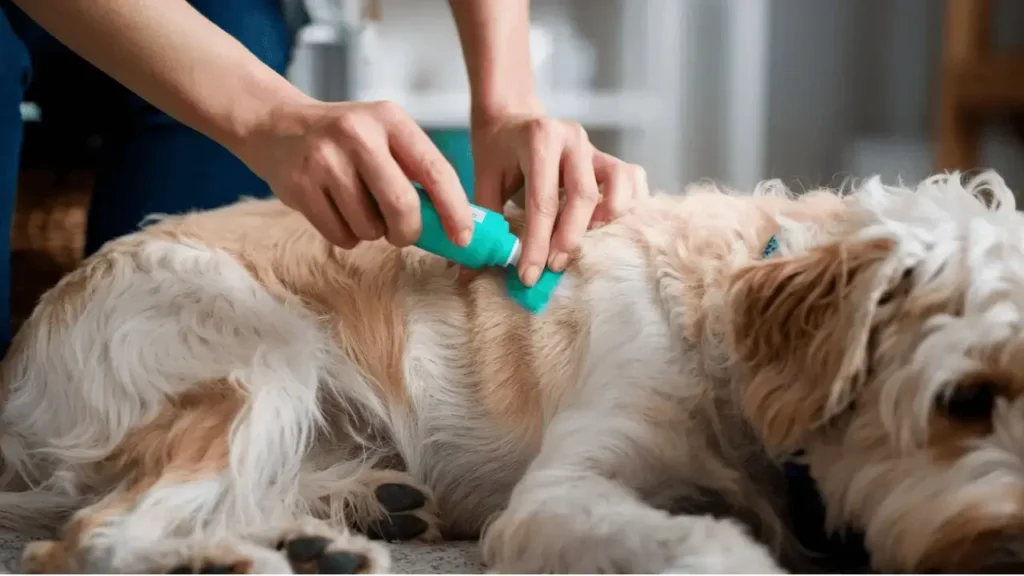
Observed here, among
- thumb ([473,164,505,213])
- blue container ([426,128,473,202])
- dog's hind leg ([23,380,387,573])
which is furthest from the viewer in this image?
blue container ([426,128,473,202])

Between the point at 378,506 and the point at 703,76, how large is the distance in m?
2.68

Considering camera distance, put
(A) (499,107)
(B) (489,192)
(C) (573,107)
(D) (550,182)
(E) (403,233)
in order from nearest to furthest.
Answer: (E) (403,233)
(D) (550,182)
(B) (489,192)
(A) (499,107)
(C) (573,107)

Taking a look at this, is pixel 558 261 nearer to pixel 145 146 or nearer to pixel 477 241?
pixel 477 241

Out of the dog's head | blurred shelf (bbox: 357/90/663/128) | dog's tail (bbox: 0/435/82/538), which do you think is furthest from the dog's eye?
blurred shelf (bbox: 357/90/663/128)

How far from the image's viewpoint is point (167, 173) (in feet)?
6.46

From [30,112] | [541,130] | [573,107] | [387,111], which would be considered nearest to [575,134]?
[541,130]

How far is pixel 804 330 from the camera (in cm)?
110

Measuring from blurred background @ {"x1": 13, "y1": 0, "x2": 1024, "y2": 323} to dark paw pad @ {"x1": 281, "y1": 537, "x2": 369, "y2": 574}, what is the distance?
232cm

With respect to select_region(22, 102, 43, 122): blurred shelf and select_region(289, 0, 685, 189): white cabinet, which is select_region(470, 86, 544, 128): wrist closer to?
select_region(22, 102, 43, 122): blurred shelf

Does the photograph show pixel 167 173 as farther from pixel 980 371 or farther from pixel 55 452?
pixel 980 371

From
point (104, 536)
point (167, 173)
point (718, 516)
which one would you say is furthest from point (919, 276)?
point (167, 173)

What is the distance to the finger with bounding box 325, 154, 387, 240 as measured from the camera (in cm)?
118

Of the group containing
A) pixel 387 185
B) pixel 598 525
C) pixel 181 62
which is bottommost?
pixel 598 525

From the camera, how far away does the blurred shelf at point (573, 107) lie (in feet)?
11.6
